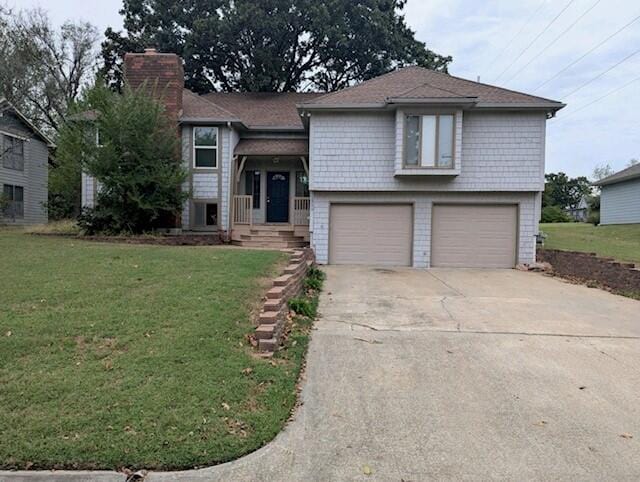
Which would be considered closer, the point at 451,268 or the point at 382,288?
the point at 382,288

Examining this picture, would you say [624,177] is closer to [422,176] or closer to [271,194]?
[422,176]

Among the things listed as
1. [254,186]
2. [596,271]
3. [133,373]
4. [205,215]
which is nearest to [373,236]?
[254,186]

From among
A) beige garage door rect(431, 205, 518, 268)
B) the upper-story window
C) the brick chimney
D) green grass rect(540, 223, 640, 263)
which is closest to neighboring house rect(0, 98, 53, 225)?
the brick chimney

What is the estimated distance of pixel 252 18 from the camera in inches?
882

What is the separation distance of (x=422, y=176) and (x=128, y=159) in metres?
8.92

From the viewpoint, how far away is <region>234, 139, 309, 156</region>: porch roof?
16.2m

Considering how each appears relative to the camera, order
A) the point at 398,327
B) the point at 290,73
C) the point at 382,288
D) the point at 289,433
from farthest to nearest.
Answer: the point at 290,73 < the point at 382,288 < the point at 398,327 < the point at 289,433

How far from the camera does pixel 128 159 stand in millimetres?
13633

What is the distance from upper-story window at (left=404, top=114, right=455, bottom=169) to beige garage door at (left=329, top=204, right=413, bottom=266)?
160 centimetres

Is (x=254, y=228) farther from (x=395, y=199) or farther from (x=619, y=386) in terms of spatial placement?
(x=619, y=386)

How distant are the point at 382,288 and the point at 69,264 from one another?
6.16 m

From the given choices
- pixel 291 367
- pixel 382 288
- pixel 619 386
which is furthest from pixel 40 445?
pixel 382 288

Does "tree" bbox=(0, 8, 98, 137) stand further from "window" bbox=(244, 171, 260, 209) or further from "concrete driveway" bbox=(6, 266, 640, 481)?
"concrete driveway" bbox=(6, 266, 640, 481)

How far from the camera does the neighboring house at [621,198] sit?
25234 mm
